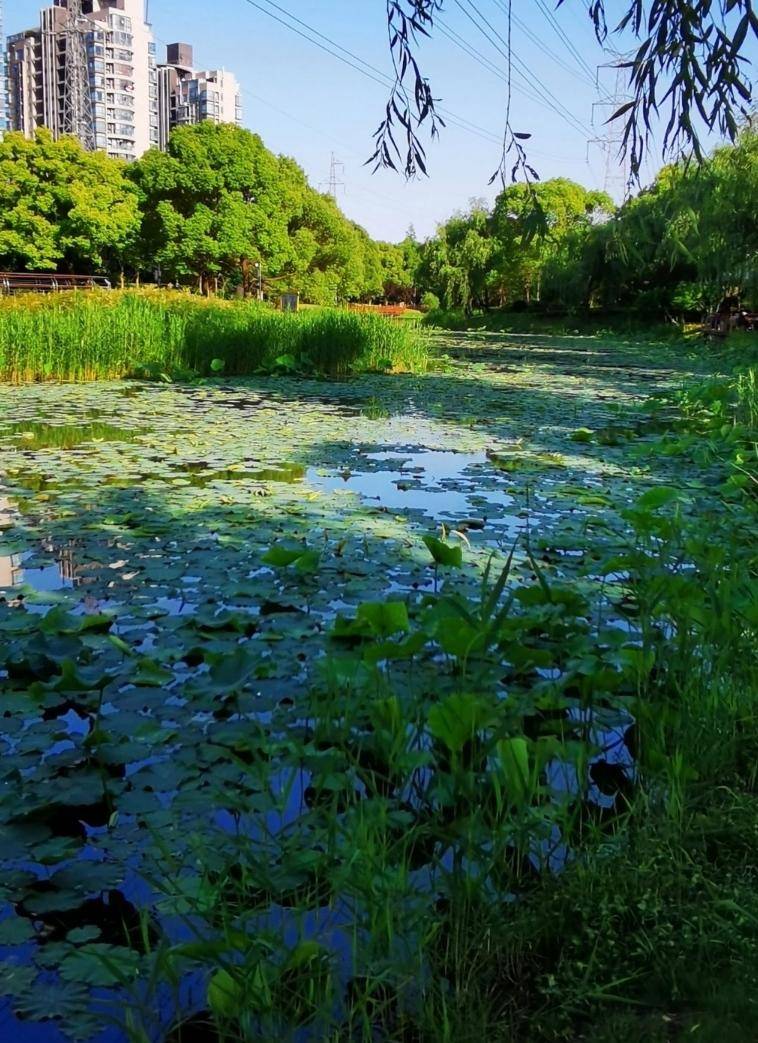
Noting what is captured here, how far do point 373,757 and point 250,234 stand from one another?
37638 millimetres

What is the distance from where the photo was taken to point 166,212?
35.5m

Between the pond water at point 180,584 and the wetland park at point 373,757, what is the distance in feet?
0.04

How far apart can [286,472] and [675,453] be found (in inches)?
110

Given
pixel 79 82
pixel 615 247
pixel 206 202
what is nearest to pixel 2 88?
pixel 79 82

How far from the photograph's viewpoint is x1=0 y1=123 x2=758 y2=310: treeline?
30688 millimetres

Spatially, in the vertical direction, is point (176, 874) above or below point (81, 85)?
below

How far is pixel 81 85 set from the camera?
84.6 m

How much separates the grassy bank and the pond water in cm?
225

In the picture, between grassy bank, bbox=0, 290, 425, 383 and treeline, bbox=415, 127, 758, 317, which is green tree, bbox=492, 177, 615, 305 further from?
grassy bank, bbox=0, 290, 425, 383

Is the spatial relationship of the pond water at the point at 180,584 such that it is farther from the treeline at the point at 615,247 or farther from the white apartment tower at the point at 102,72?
the white apartment tower at the point at 102,72

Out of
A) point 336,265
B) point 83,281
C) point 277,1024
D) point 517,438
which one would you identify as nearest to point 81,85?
point 336,265

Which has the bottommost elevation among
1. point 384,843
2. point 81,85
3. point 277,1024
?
point 277,1024

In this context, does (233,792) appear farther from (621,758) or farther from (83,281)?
(83,281)

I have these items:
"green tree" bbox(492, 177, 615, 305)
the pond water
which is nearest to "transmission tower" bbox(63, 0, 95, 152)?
"green tree" bbox(492, 177, 615, 305)
